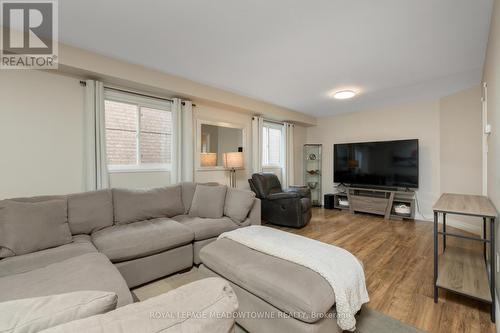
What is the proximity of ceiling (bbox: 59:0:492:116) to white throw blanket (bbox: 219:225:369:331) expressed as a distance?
196 cm

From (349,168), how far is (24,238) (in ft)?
18.0

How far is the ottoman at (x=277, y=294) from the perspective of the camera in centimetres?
121

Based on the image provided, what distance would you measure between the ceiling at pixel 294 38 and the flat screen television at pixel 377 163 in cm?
141

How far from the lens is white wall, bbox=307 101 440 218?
431cm

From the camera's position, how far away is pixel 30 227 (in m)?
1.88

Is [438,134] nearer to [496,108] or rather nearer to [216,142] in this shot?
[496,108]

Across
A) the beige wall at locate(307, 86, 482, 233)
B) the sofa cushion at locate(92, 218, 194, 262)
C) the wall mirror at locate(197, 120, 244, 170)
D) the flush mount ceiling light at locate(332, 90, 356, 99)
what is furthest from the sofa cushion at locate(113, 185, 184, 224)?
the beige wall at locate(307, 86, 482, 233)

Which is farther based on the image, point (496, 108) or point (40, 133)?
point (40, 133)

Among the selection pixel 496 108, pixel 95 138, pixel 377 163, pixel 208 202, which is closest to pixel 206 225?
pixel 208 202

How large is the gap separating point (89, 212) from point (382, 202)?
504 centimetres

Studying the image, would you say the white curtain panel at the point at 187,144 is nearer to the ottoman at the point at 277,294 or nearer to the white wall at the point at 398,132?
the ottoman at the point at 277,294

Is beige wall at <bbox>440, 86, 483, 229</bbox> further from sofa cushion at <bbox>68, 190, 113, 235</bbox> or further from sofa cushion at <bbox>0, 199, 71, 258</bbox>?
sofa cushion at <bbox>0, 199, 71, 258</bbox>

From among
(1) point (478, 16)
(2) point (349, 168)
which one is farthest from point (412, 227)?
(1) point (478, 16)

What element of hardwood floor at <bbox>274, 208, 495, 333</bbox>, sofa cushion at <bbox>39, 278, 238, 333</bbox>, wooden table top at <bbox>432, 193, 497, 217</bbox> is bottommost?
hardwood floor at <bbox>274, 208, 495, 333</bbox>
